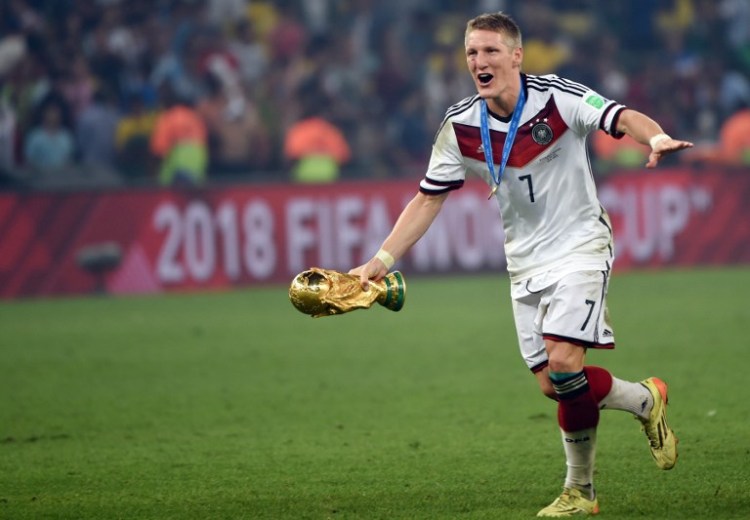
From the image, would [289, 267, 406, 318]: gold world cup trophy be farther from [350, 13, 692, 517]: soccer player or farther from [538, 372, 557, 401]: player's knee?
[538, 372, 557, 401]: player's knee

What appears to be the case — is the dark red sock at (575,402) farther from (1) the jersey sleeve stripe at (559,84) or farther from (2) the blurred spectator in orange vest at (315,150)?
(2) the blurred spectator in orange vest at (315,150)

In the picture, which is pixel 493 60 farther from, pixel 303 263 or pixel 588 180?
pixel 303 263

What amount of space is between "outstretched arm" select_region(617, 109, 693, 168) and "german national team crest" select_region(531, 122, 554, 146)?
35 centimetres

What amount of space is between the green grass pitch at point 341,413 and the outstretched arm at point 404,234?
3.30 ft

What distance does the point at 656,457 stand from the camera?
19.8 ft

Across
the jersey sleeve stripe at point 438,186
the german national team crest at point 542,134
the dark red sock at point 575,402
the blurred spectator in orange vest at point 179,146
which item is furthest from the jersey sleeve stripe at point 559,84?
the blurred spectator in orange vest at point 179,146

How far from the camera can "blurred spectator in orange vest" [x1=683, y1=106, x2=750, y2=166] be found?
18516 millimetres

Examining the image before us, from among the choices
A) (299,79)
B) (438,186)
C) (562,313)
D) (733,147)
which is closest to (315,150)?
(299,79)

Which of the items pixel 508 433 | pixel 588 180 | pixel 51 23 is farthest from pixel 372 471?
pixel 51 23

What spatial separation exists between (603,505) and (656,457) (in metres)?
0.40

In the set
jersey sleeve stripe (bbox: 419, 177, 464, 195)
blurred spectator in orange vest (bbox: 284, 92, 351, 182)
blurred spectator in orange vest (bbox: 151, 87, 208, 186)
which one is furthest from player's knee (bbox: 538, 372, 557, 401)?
blurred spectator in orange vest (bbox: 284, 92, 351, 182)

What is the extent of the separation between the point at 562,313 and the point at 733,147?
45.1 ft

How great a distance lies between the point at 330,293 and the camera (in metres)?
5.87

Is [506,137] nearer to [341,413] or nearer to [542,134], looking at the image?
[542,134]
